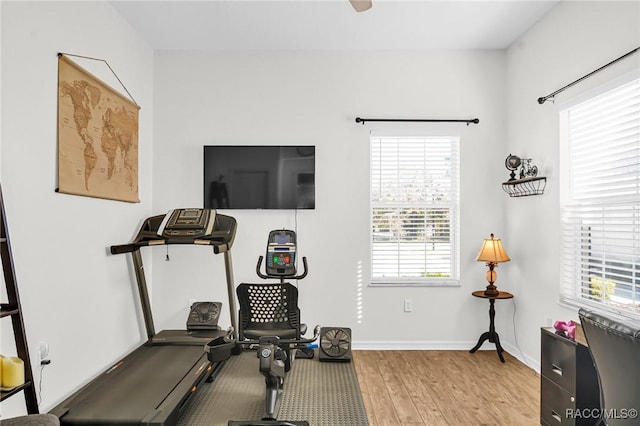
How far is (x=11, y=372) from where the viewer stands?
6.33ft

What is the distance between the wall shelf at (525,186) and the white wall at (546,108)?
0.06 m

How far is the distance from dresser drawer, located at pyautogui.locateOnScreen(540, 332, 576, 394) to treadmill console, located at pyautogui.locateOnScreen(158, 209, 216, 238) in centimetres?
262

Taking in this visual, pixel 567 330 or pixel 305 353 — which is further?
pixel 305 353

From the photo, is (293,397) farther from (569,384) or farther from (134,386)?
(569,384)

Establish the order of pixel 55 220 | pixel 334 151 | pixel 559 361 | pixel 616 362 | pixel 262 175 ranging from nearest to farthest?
pixel 616 362 < pixel 559 361 < pixel 55 220 < pixel 262 175 < pixel 334 151

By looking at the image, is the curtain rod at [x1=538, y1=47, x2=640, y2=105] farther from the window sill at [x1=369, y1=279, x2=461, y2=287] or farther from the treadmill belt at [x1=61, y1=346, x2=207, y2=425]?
the treadmill belt at [x1=61, y1=346, x2=207, y2=425]

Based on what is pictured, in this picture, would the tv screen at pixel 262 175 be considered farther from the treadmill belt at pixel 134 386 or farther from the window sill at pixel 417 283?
the treadmill belt at pixel 134 386

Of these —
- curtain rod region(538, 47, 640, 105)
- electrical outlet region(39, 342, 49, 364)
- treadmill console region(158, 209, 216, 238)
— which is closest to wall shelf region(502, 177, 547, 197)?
curtain rod region(538, 47, 640, 105)

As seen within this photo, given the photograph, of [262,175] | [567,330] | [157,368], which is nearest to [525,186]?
[567,330]

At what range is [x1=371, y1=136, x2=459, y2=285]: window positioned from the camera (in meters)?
4.43

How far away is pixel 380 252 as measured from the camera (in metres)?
4.43

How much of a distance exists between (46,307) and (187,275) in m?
1.72

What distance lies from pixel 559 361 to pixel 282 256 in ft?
6.55

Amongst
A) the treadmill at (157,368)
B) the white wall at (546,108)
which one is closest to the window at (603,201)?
the white wall at (546,108)
